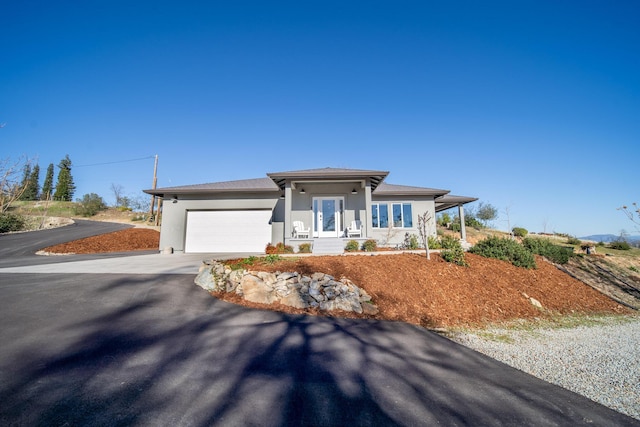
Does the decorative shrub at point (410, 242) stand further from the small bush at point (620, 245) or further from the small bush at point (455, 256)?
the small bush at point (620, 245)

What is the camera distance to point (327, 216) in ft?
44.9

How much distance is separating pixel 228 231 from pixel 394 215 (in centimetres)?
912

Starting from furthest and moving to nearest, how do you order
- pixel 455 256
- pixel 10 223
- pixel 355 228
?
1. pixel 10 223
2. pixel 355 228
3. pixel 455 256

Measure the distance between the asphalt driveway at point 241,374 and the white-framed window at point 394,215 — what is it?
907cm

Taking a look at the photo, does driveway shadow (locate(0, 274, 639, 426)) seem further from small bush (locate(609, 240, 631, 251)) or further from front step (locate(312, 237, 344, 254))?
small bush (locate(609, 240, 631, 251))

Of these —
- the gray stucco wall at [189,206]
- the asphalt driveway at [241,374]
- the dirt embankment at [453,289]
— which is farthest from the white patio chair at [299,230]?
the asphalt driveway at [241,374]

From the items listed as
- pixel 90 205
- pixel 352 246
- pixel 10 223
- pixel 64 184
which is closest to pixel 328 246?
pixel 352 246

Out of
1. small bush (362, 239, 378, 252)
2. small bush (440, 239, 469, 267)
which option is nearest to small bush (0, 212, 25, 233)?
small bush (362, 239, 378, 252)

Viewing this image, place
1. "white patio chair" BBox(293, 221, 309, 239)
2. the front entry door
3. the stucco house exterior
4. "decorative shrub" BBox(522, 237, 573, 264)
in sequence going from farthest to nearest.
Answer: the front entry door → the stucco house exterior → "white patio chair" BBox(293, 221, 309, 239) → "decorative shrub" BBox(522, 237, 573, 264)

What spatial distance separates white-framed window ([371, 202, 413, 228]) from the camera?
46.4 ft

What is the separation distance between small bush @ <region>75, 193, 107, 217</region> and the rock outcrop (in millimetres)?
36022

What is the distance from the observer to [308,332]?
15.6ft

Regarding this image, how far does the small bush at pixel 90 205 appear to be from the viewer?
32.1m

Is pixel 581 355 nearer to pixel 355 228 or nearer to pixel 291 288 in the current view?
pixel 291 288
